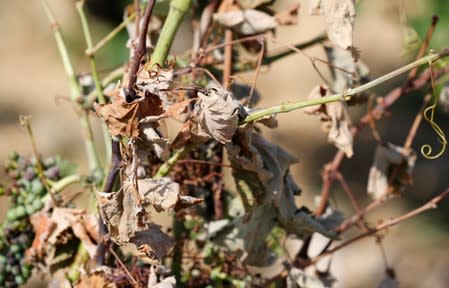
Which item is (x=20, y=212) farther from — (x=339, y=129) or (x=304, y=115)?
(x=304, y=115)

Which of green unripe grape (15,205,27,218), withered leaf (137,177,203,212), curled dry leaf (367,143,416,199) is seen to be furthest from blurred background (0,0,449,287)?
withered leaf (137,177,203,212)

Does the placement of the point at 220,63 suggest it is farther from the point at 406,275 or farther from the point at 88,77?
the point at 406,275

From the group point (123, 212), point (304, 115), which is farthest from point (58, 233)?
point (304, 115)

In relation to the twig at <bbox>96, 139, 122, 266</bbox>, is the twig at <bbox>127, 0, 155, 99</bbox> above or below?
above

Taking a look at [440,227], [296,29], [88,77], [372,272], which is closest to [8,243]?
[88,77]

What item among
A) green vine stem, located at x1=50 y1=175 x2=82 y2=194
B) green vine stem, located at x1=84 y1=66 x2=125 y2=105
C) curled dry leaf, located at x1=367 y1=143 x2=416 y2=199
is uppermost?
green vine stem, located at x1=84 y1=66 x2=125 y2=105

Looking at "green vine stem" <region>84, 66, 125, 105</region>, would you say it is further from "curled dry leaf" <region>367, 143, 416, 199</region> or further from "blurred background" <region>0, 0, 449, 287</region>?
"blurred background" <region>0, 0, 449, 287</region>

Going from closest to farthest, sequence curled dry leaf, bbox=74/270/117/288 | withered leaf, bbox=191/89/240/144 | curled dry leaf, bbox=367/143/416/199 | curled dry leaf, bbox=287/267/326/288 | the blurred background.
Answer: withered leaf, bbox=191/89/240/144
curled dry leaf, bbox=74/270/117/288
curled dry leaf, bbox=287/267/326/288
curled dry leaf, bbox=367/143/416/199
the blurred background
